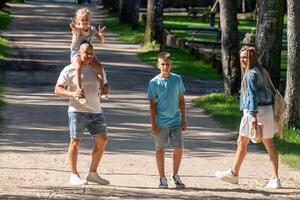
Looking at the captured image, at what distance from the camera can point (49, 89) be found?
852 inches

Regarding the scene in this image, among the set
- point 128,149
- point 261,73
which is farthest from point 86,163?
point 261,73

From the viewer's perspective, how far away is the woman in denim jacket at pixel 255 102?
35.5ft

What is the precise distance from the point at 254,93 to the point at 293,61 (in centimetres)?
495

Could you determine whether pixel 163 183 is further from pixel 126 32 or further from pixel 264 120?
pixel 126 32

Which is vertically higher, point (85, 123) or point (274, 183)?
point (85, 123)

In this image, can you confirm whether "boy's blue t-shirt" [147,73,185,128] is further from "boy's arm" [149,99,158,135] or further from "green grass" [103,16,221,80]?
"green grass" [103,16,221,80]

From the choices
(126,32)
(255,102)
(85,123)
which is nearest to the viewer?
(85,123)

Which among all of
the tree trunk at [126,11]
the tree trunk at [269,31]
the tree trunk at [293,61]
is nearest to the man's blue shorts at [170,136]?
the tree trunk at [293,61]

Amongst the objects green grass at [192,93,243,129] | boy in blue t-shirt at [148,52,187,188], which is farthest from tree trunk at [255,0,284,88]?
boy in blue t-shirt at [148,52,187,188]

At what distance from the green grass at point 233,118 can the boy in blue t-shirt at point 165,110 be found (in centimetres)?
268

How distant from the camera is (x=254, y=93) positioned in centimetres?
1082

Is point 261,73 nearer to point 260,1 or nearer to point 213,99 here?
point 260,1

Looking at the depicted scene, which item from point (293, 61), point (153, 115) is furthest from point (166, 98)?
point (293, 61)

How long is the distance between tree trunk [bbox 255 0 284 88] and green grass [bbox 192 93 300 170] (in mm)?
1178
